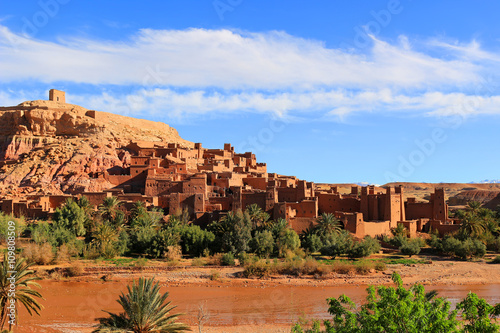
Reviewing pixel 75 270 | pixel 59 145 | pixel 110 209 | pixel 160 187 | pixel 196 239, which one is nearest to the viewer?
pixel 75 270

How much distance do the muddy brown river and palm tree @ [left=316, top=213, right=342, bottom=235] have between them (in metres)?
5.32

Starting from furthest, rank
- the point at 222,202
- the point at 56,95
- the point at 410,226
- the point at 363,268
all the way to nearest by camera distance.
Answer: the point at 56,95 < the point at 222,202 < the point at 410,226 < the point at 363,268

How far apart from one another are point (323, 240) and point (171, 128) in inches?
1303

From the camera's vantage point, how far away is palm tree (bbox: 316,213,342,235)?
29.9 m

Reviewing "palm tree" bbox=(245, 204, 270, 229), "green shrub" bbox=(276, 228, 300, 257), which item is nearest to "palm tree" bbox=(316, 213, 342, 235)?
"green shrub" bbox=(276, 228, 300, 257)

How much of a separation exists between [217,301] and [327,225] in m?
9.89

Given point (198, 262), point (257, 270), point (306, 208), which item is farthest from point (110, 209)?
point (306, 208)

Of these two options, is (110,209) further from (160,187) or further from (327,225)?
(327,225)

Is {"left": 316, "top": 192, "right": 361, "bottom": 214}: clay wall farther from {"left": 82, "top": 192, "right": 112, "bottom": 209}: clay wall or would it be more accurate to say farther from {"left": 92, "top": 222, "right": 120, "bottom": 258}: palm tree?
A: {"left": 82, "top": 192, "right": 112, "bottom": 209}: clay wall

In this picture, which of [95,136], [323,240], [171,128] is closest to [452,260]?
[323,240]

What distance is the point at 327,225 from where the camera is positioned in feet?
98.5

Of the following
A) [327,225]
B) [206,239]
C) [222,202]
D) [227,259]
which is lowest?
[227,259]

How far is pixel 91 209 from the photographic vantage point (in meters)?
32.9

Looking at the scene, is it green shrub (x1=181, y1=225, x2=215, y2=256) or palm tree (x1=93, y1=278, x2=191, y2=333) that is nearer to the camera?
palm tree (x1=93, y1=278, x2=191, y2=333)
